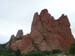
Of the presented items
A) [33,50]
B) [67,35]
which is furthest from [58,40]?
[33,50]

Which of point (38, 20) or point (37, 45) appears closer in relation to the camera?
point (37, 45)

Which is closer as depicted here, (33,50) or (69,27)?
(33,50)

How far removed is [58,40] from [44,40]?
5.54 m

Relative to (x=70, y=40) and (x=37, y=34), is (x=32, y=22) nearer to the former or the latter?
(x=37, y=34)

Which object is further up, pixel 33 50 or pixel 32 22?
pixel 32 22

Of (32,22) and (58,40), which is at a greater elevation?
(32,22)

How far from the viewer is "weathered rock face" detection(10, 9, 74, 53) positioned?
107 m

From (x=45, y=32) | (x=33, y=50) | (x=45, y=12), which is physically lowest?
(x=33, y=50)

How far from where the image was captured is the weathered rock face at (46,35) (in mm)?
106938

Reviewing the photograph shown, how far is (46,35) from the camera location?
363 feet

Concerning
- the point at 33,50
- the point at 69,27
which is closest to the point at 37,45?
the point at 33,50

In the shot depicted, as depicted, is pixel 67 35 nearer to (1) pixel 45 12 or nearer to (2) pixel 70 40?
(2) pixel 70 40

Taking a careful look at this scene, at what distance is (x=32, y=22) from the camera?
115625 mm

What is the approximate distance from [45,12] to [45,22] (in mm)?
3979
